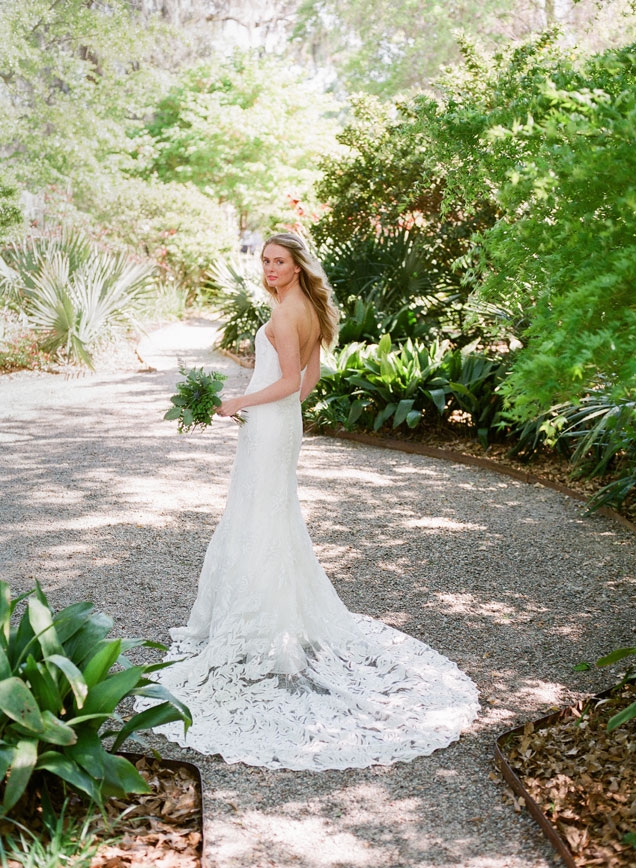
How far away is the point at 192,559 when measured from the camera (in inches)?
231

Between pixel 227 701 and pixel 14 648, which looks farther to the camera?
pixel 227 701

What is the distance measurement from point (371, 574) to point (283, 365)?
7.12ft

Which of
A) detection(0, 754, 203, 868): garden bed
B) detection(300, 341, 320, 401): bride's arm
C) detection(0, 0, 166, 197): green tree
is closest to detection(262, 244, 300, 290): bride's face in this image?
detection(300, 341, 320, 401): bride's arm

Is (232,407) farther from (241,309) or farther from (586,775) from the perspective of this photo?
(241,309)

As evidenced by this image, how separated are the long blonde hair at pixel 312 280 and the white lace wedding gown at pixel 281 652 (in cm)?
28

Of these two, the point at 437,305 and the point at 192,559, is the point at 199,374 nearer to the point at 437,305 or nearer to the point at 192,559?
the point at 192,559

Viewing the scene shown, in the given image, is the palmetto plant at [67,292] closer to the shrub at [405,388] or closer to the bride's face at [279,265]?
the shrub at [405,388]

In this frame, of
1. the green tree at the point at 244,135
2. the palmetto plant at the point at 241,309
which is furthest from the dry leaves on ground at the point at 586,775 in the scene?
the green tree at the point at 244,135

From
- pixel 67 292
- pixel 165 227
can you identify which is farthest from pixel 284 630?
pixel 165 227

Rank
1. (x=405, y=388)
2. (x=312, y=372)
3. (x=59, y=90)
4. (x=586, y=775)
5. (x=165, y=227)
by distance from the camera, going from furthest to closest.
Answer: (x=59, y=90), (x=165, y=227), (x=405, y=388), (x=312, y=372), (x=586, y=775)

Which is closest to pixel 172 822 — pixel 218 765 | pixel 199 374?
pixel 218 765

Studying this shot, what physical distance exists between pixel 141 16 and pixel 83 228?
11.6m

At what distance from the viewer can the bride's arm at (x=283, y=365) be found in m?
3.97

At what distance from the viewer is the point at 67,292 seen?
13.1 meters
